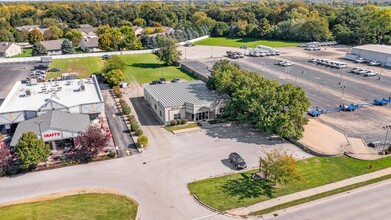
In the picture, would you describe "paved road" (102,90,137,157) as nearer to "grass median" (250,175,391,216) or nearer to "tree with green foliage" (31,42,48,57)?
"grass median" (250,175,391,216)

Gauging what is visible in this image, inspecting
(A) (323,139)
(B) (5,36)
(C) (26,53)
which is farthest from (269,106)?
(B) (5,36)

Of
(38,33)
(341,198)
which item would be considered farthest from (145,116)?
(38,33)

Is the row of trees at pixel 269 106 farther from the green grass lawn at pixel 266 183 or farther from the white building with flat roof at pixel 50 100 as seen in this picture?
the white building with flat roof at pixel 50 100

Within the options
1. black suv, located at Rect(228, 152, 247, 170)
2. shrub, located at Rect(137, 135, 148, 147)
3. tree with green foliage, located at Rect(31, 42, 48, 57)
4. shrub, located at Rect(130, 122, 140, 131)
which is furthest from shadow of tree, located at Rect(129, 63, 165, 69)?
black suv, located at Rect(228, 152, 247, 170)

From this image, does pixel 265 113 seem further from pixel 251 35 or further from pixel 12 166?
pixel 251 35

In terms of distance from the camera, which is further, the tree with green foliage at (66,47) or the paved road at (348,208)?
the tree with green foliage at (66,47)

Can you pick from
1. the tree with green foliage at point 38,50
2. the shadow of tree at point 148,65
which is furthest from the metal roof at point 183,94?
the tree with green foliage at point 38,50
